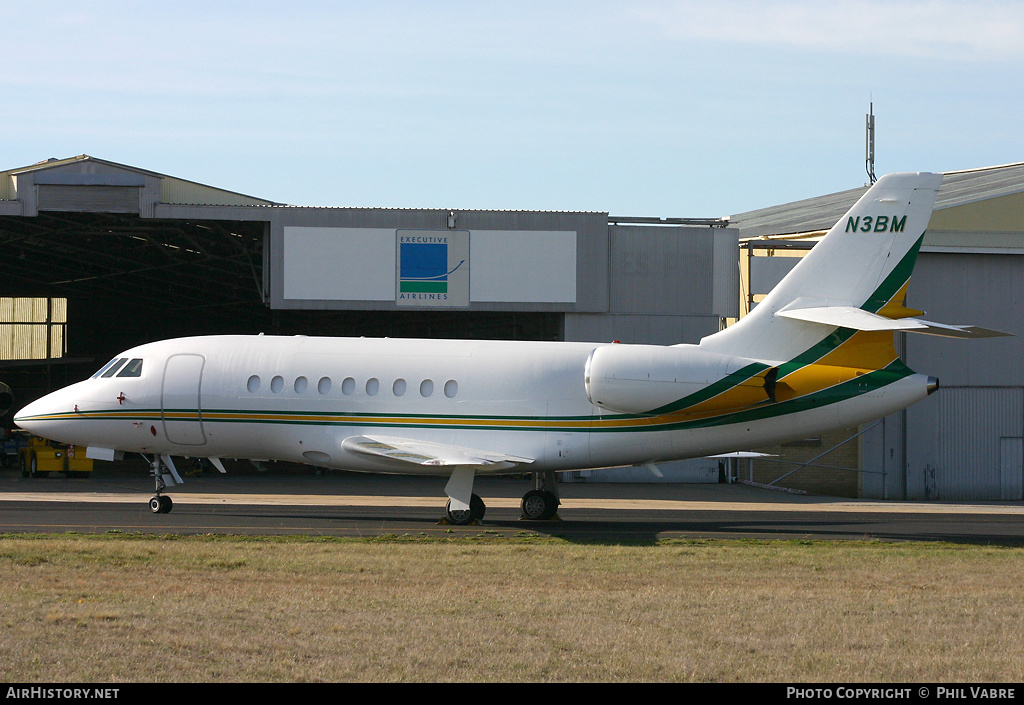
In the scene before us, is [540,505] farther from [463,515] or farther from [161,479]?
[161,479]

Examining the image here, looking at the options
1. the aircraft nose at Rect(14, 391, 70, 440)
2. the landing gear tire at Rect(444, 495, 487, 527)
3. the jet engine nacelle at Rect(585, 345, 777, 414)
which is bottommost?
the landing gear tire at Rect(444, 495, 487, 527)

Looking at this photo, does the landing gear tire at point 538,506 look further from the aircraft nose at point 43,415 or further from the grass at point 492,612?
the aircraft nose at point 43,415

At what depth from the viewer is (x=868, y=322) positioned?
62.8 ft

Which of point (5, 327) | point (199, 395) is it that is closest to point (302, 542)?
point (199, 395)

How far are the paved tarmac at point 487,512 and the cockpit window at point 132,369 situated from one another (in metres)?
2.92

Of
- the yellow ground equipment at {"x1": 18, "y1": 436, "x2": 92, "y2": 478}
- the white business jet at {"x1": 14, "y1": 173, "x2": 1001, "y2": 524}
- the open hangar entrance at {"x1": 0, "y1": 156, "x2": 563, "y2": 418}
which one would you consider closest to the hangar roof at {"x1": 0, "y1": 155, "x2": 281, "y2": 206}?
the open hangar entrance at {"x1": 0, "y1": 156, "x2": 563, "y2": 418}

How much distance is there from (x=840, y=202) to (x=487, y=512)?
2853 cm

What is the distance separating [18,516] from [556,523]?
429 inches

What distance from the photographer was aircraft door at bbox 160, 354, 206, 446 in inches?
845

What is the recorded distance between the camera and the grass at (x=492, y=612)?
342 inches

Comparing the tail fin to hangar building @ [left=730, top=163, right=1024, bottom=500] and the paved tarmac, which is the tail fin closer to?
the paved tarmac

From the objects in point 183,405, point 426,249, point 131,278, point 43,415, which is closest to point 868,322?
point 183,405

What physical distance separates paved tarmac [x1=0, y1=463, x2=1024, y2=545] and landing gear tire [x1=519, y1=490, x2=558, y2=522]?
0.37 meters

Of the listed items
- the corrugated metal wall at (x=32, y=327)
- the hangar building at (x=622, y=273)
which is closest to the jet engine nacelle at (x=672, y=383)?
the hangar building at (x=622, y=273)
